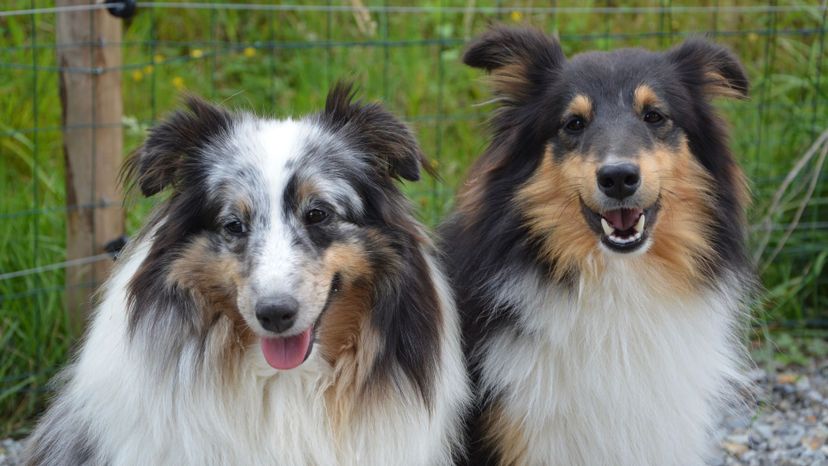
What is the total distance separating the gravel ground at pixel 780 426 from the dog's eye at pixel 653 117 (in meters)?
1.36

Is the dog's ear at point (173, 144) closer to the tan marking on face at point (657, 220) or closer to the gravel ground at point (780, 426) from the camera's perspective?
the tan marking on face at point (657, 220)

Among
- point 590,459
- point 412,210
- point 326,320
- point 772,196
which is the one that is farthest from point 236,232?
point 772,196

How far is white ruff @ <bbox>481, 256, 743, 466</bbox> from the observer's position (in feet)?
A: 11.5

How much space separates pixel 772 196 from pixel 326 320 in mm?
3813

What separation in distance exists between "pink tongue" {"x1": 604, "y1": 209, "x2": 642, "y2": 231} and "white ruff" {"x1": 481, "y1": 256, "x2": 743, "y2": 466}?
12cm

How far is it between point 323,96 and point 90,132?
2.52 meters

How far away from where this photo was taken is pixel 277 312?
2859mm

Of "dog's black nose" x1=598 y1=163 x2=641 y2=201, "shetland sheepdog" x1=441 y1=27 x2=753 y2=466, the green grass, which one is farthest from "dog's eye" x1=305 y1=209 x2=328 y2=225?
the green grass

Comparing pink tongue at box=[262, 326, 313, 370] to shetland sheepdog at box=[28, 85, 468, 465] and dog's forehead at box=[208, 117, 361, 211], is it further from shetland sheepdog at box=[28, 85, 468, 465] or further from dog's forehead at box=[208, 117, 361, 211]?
dog's forehead at box=[208, 117, 361, 211]

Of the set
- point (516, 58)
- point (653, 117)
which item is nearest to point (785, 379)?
point (653, 117)

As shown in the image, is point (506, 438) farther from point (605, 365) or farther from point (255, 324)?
point (255, 324)

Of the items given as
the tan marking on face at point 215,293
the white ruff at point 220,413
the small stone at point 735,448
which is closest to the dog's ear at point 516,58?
the white ruff at point 220,413

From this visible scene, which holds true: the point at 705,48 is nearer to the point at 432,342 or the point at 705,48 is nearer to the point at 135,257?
the point at 432,342

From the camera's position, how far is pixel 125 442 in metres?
3.12
